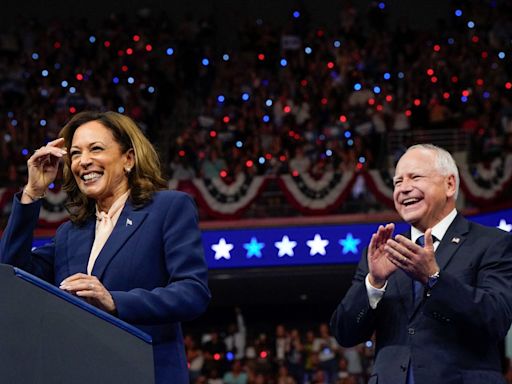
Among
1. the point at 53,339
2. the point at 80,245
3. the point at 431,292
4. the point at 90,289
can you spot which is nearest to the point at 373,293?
the point at 431,292

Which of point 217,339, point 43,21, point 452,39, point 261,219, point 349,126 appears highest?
point 43,21

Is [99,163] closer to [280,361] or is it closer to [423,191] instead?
[423,191]

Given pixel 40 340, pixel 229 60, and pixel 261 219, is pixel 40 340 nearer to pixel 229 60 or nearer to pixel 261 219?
pixel 261 219

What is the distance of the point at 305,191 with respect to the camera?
13.4 m

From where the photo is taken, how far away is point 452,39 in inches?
662

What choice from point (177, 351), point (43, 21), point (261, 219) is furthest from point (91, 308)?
point (43, 21)

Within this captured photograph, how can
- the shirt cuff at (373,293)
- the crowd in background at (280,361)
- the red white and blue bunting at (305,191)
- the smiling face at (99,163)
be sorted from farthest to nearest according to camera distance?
1. the red white and blue bunting at (305,191)
2. the crowd in background at (280,361)
3. the shirt cuff at (373,293)
4. the smiling face at (99,163)

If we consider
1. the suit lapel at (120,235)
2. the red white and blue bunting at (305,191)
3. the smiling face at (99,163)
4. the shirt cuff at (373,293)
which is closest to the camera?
the suit lapel at (120,235)

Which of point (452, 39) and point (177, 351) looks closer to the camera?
point (177, 351)

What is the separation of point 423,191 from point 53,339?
4.95 feet

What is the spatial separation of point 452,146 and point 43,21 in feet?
32.0

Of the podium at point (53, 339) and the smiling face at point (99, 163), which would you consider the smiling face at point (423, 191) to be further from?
the podium at point (53, 339)

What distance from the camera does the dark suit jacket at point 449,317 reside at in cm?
328

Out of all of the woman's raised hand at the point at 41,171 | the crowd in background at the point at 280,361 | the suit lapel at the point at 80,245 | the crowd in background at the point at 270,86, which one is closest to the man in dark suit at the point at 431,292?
the suit lapel at the point at 80,245
